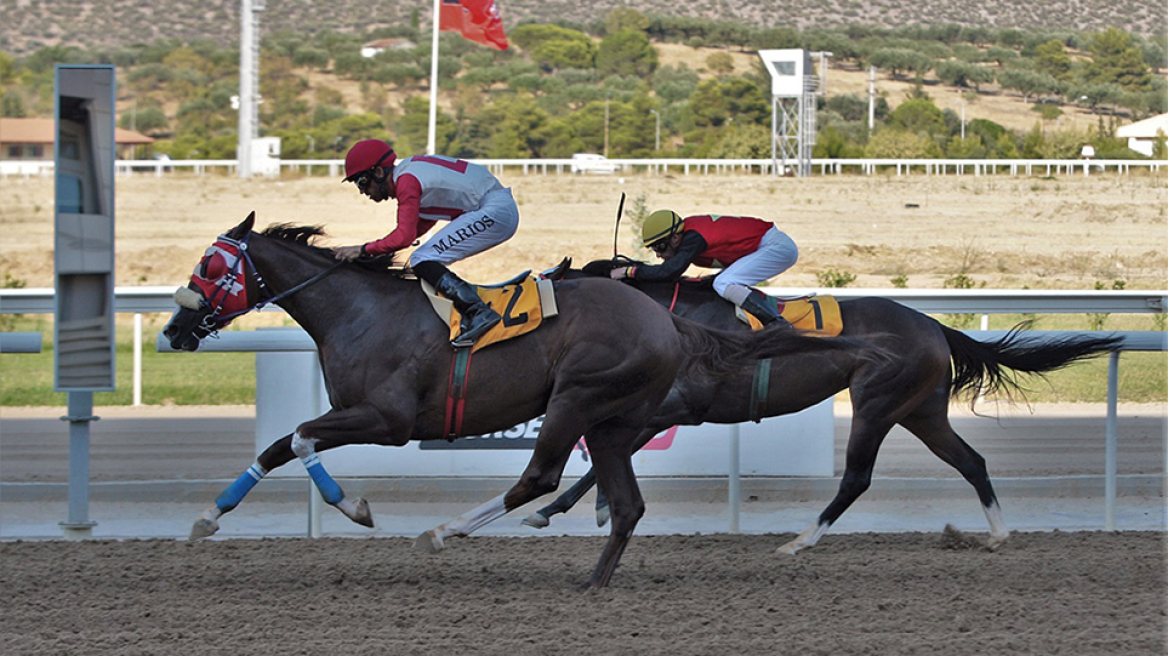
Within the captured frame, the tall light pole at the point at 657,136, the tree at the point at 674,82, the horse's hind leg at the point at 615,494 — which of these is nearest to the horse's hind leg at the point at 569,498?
the horse's hind leg at the point at 615,494

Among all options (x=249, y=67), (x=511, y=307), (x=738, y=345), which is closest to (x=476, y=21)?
(x=249, y=67)

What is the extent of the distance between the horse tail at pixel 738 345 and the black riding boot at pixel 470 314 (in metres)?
0.72

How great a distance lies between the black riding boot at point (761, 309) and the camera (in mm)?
5426

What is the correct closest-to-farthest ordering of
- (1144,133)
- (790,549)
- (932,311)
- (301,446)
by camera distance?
(301,446) < (790,549) < (932,311) < (1144,133)

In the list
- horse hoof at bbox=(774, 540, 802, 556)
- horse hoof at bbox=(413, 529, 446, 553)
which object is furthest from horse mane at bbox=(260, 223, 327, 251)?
horse hoof at bbox=(774, 540, 802, 556)

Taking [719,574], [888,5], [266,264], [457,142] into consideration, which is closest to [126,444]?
[266,264]

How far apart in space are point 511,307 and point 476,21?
70.7 feet

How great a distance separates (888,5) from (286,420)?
344ft

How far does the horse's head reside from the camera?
475 cm

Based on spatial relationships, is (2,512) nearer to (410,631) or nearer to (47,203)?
(410,631)

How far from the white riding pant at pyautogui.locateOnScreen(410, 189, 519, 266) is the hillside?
9008 cm

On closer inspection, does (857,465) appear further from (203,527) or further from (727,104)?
(727,104)

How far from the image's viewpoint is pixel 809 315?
553 cm

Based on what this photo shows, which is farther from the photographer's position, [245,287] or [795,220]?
[795,220]
